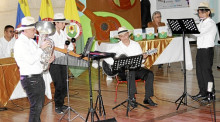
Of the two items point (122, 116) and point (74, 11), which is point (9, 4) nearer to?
point (74, 11)

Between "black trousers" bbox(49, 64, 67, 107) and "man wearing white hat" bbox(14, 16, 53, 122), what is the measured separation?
138cm

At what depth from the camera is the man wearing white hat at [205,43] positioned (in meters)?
6.52

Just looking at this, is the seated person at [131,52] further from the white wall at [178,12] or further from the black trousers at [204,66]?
the white wall at [178,12]

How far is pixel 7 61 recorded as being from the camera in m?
7.04

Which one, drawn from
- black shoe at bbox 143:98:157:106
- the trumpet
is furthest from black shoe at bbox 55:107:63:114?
the trumpet

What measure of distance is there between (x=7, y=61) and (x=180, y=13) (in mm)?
9531

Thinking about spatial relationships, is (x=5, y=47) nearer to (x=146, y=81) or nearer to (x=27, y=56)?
(x=146, y=81)

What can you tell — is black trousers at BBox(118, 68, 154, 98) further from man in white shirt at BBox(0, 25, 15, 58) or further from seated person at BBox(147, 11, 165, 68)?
seated person at BBox(147, 11, 165, 68)

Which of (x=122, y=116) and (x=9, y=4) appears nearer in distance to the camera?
(x=122, y=116)

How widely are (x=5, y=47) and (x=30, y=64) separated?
12.5 ft

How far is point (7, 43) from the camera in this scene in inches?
317

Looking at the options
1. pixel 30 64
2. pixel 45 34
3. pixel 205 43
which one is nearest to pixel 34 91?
pixel 30 64

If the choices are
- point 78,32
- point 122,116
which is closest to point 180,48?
point 78,32

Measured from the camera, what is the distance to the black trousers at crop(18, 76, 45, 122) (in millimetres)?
4566
